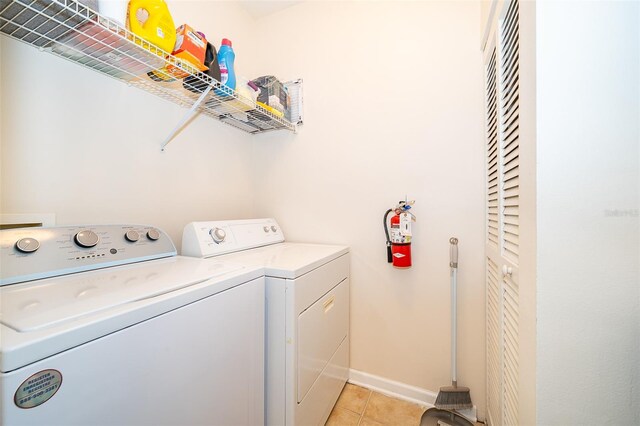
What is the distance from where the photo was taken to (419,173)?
5.10 feet

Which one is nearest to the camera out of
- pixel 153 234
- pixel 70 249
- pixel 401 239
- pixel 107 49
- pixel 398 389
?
pixel 70 249

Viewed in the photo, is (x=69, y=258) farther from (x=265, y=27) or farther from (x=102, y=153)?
(x=265, y=27)

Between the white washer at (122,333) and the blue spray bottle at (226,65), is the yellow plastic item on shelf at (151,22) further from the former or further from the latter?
the white washer at (122,333)

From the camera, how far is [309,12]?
6.20 ft

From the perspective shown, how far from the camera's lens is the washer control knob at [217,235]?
1.34m

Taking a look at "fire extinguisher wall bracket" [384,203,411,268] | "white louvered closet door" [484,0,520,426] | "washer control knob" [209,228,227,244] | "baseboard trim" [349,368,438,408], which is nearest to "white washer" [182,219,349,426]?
"washer control knob" [209,228,227,244]

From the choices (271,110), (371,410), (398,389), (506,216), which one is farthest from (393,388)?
(271,110)

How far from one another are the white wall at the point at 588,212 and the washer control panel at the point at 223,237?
51.3 inches

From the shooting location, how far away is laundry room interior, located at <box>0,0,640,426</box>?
57cm

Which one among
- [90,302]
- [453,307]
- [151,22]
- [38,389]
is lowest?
[453,307]

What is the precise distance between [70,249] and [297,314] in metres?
0.86

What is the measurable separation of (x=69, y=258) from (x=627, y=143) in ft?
5.30

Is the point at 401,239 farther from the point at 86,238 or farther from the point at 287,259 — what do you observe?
the point at 86,238

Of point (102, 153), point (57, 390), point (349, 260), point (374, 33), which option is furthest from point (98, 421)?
point (374, 33)
